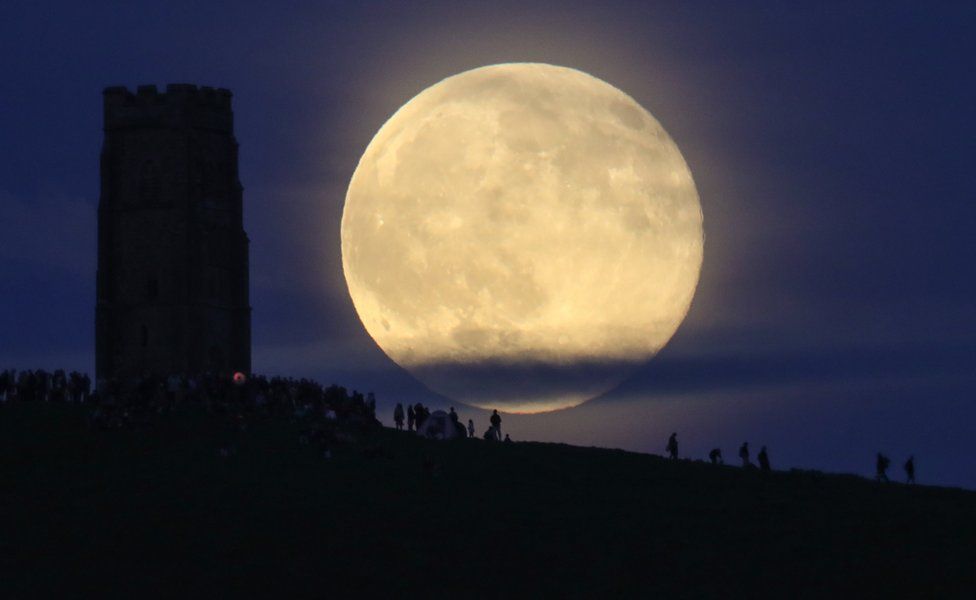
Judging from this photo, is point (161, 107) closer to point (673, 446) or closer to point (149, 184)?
point (149, 184)

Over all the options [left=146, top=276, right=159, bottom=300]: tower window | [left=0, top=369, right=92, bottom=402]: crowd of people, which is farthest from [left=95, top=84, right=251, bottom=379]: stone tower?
[left=0, top=369, right=92, bottom=402]: crowd of people

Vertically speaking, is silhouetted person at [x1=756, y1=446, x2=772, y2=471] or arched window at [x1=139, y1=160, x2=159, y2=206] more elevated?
arched window at [x1=139, y1=160, x2=159, y2=206]

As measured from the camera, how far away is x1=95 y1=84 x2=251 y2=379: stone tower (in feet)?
320

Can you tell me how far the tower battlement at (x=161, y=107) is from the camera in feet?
326

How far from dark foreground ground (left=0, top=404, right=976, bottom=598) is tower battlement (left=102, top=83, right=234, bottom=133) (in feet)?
121

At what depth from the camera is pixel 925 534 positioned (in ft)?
182

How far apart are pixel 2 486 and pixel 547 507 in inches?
611

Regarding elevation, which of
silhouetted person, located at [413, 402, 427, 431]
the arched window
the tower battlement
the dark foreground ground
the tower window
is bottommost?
the dark foreground ground

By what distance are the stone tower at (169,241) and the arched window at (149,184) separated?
0.16ft

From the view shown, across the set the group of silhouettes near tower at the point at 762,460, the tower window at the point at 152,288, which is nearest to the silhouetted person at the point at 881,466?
the group of silhouettes near tower at the point at 762,460

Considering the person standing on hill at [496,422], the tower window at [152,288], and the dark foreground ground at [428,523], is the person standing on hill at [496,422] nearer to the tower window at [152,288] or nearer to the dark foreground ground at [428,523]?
the dark foreground ground at [428,523]

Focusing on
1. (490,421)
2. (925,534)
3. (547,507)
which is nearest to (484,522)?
(547,507)

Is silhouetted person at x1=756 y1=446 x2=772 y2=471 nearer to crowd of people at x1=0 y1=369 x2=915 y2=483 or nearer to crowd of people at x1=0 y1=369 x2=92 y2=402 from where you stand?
crowd of people at x1=0 y1=369 x2=915 y2=483

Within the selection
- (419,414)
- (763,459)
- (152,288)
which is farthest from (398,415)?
(152,288)
